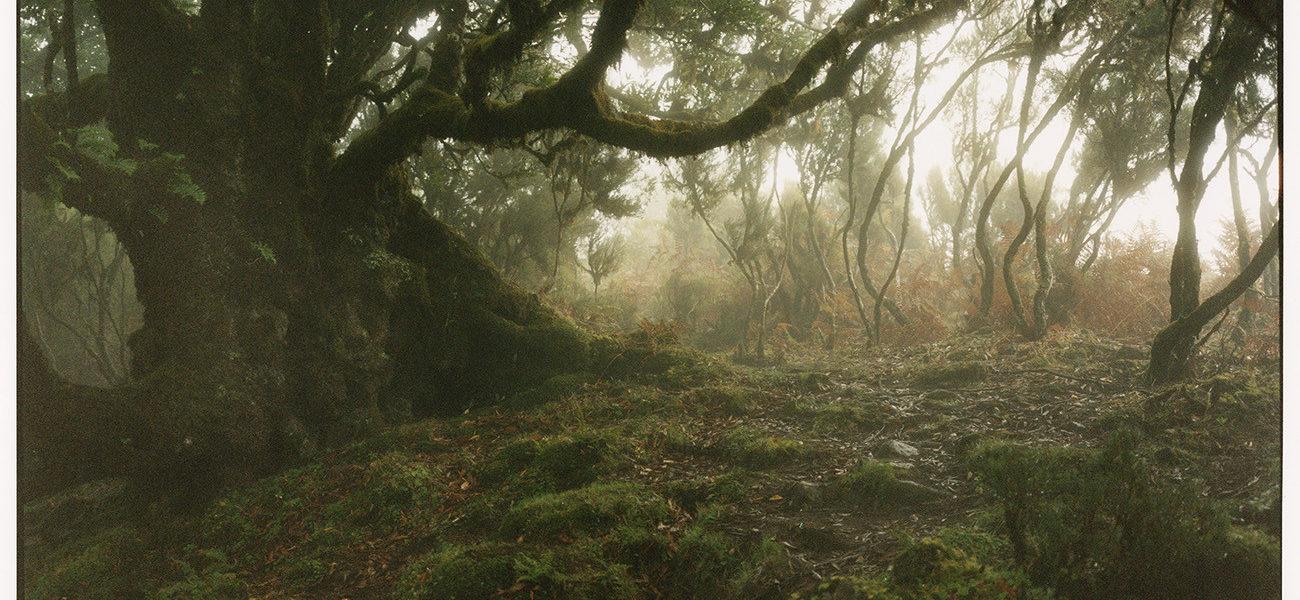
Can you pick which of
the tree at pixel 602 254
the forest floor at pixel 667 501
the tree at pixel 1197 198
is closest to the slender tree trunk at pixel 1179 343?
the tree at pixel 1197 198

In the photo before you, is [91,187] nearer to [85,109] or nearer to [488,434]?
[85,109]

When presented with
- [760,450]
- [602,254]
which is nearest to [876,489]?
[760,450]

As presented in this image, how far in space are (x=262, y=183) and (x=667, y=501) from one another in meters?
4.95

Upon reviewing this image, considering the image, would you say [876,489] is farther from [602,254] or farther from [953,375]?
[602,254]

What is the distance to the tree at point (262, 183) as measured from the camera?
5742 millimetres

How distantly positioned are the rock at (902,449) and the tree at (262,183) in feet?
10.6

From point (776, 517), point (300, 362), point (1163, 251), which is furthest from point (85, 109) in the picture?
point (1163, 251)

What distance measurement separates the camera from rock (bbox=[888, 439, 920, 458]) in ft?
18.2

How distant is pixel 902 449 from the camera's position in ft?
18.5

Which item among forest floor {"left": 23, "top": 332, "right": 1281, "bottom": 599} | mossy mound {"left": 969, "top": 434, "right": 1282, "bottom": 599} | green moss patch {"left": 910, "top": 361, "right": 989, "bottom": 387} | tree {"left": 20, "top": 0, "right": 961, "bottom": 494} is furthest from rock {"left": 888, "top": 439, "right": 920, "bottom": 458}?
tree {"left": 20, "top": 0, "right": 961, "bottom": 494}

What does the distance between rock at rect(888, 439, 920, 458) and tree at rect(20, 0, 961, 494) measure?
3216 millimetres

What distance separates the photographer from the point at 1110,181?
39.4ft

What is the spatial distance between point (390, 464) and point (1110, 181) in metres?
12.7

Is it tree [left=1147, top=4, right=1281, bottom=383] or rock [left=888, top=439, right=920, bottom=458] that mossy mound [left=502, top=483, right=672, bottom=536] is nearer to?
rock [left=888, top=439, right=920, bottom=458]
